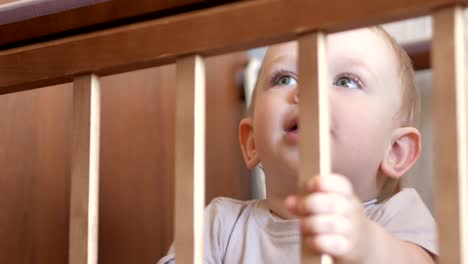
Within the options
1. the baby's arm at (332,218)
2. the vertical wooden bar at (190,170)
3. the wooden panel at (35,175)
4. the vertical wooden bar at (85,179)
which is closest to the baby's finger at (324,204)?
the baby's arm at (332,218)

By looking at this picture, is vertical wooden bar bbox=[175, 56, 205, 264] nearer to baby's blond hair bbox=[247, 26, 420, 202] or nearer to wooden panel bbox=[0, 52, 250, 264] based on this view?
baby's blond hair bbox=[247, 26, 420, 202]

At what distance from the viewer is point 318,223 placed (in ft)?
1.75

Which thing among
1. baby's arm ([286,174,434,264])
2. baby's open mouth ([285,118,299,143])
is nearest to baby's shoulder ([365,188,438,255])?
baby's open mouth ([285,118,299,143])

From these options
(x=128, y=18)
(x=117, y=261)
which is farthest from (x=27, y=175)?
(x=128, y=18)

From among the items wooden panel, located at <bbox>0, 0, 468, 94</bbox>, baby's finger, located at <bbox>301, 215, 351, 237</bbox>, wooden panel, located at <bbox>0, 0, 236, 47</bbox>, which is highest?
wooden panel, located at <bbox>0, 0, 236, 47</bbox>

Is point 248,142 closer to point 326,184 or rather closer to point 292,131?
point 292,131

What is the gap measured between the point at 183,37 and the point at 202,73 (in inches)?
1.4

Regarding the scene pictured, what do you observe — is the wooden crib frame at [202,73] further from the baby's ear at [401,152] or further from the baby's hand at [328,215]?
the baby's ear at [401,152]

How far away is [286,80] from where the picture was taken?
0.94 m

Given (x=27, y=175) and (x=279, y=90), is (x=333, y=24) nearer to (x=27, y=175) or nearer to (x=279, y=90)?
(x=279, y=90)

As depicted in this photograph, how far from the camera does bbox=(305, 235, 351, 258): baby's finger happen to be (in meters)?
0.53

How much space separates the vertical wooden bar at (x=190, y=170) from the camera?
0.60m

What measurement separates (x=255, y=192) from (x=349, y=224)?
3.43ft

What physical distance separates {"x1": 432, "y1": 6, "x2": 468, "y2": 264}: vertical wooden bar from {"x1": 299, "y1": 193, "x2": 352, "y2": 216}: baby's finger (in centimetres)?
7
